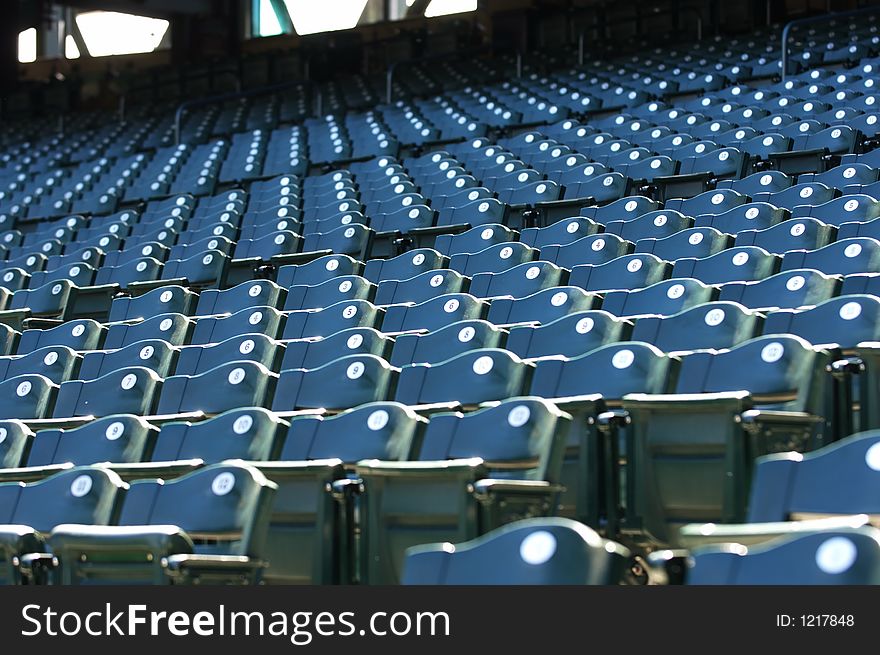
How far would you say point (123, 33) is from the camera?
2006 cm

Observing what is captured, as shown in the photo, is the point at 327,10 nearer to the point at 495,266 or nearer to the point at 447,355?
the point at 495,266

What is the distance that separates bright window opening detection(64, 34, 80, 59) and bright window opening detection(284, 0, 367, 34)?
3.90 metres

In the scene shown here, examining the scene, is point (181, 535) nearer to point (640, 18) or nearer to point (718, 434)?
point (718, 434)

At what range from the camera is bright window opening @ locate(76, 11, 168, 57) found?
19984 mm

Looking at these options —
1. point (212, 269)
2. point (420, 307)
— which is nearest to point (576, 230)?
point (420, 307)

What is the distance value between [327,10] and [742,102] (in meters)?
11.3

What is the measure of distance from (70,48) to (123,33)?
1018 mm

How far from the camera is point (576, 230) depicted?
5934 mm

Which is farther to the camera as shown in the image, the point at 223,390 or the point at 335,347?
the point at 335,347

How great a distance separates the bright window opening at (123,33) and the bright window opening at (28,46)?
3.65 ft

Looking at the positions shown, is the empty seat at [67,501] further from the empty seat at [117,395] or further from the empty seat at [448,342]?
the empty seat at [448,342]

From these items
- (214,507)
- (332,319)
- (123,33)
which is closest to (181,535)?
(214,507)

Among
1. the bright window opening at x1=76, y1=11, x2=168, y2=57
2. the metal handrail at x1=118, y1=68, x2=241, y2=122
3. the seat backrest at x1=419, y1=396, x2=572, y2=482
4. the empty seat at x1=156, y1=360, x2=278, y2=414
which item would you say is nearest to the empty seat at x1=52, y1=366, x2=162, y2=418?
the empty seat at x1=156, y1=360, x2=278, y2=414

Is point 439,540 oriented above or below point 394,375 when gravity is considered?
below
